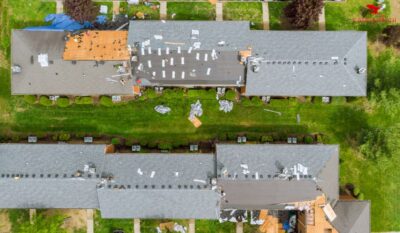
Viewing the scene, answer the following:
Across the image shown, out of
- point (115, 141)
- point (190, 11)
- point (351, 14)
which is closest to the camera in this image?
point (115, 141)

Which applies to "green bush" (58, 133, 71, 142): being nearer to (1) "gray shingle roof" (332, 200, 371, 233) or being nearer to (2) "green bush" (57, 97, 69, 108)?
(2) "green bush" (57, 97, 69, 108)

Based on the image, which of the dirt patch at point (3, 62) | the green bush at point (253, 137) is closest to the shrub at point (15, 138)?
the dirt patch at point (3, 62)

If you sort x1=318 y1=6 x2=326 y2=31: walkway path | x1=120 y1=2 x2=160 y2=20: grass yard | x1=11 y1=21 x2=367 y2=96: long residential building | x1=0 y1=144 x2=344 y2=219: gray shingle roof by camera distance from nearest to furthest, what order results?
1. x1=0 y1=144 x2=344 y2=219: gray shingle roof
2. x1=11 y1=21 x2=367 y2=96: long residential building
3. x1=120 y1=2 x2=160 y2=20: grass yard
4. x1=318 y1=6 x2=326 y2=31: walkway path

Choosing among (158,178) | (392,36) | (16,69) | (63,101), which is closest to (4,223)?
(63,101)

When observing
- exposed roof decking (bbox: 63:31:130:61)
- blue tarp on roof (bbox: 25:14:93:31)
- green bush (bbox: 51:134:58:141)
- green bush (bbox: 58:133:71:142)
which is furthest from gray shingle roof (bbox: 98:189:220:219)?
blue tarp on roof (bbox: 25:14:93:31)

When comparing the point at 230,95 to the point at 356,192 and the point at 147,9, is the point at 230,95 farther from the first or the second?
the point at 356,192

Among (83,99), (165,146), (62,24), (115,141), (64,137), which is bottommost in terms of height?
(165,146)

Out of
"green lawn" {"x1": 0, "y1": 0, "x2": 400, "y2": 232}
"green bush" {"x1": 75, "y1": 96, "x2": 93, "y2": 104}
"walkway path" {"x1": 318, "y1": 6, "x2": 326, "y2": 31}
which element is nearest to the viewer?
"green bush" {"x1": 75, "y1": 96, "x2": 93, "y2": 104}
